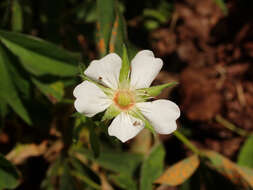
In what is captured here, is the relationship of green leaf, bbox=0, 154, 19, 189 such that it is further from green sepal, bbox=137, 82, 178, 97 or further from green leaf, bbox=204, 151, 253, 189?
green leaf, bbox=204, 151, 253, 189

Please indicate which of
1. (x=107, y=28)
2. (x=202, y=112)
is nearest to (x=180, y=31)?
(x=202, y=112)

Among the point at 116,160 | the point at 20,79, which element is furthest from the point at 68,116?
the point at 116,160

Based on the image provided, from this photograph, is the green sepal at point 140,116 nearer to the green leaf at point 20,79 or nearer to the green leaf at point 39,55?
the green leaf at point 39,55

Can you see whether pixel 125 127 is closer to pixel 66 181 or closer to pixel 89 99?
pixel 89 99

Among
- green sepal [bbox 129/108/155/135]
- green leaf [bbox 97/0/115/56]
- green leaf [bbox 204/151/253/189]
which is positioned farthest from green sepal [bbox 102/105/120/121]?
green leaf [bbox 204/151/253/189]

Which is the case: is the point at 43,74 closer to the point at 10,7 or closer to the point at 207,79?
A: the point at 10,7
